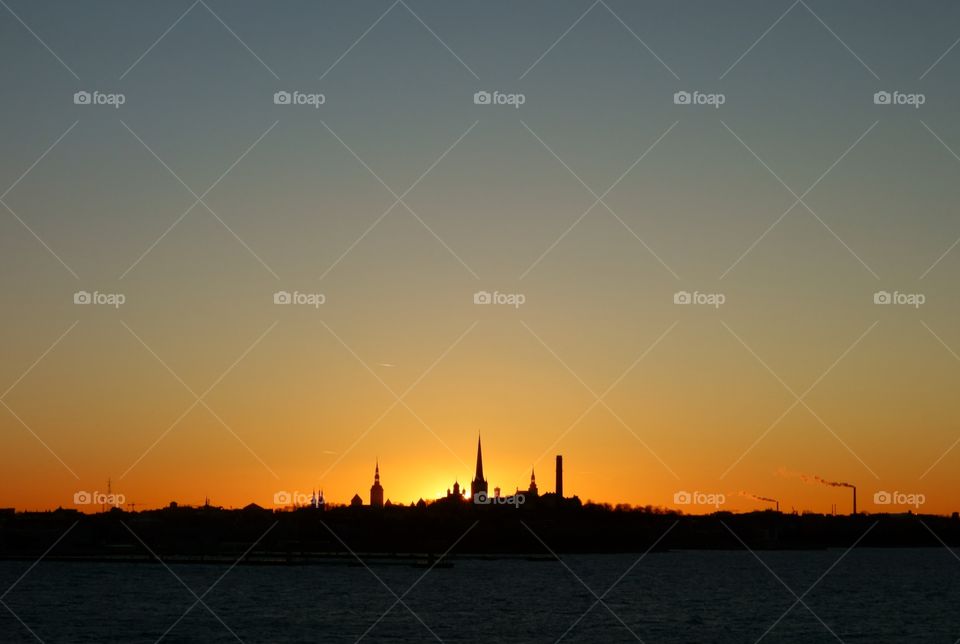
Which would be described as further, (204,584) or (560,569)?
(560,569)

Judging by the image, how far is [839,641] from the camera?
79.2 metres

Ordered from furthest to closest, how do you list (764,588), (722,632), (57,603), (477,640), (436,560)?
(436,560), (764,588), (57,603), (722,632), (477,640)

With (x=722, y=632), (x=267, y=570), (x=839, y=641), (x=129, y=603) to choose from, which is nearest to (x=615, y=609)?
(x=722, y=632)

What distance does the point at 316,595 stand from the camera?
109562mm

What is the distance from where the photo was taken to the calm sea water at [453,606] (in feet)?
260

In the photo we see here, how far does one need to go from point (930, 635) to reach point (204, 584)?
229 ft

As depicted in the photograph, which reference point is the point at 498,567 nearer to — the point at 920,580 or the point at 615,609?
the point at 920,580

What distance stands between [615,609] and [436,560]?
78.9 m

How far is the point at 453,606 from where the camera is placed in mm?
99938

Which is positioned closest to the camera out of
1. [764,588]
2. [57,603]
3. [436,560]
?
[57,603]

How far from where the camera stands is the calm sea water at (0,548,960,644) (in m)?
79.1

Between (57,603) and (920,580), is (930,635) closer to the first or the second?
(57,603)

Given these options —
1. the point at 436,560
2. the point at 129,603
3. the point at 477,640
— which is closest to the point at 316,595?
the point at 129,603

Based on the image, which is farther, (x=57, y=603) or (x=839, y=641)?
(x=57, y=603)
